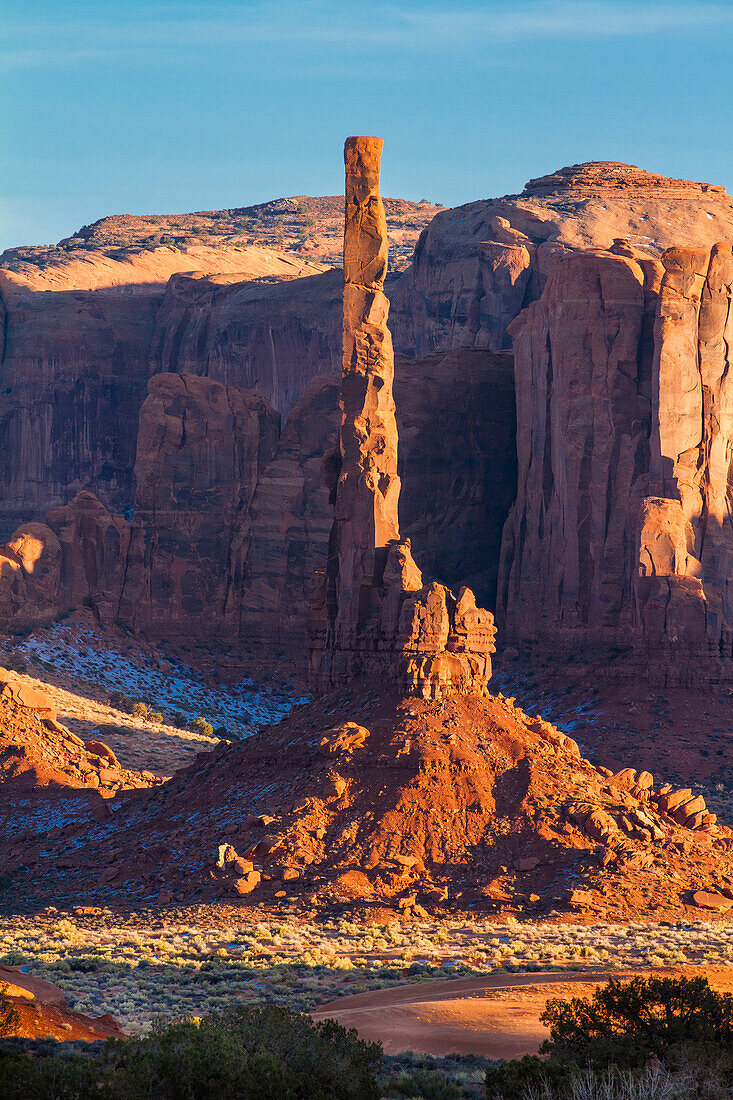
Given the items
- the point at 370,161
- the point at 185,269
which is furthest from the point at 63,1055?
the point at 185,269

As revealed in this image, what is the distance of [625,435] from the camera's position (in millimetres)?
75938

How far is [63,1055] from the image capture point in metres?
22.2

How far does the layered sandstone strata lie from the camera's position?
141ft

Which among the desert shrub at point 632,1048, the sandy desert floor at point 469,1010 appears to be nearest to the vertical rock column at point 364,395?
the sandy desert floor at point 469,1010

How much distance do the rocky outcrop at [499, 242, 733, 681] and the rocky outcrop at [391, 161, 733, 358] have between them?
2286 centimetres

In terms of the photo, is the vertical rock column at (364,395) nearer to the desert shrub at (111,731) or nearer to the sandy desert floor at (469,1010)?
the sandy desert floor at (469,1010)

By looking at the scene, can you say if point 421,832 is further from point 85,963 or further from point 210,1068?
point 210,1068

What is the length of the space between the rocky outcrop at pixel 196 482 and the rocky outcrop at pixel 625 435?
53.2ft

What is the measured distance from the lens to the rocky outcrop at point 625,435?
241 feet

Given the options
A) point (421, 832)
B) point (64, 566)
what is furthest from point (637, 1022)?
point (64, 566)

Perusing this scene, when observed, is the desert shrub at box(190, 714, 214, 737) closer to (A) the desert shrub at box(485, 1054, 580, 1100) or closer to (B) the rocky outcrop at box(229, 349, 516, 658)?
(B) the rocky outcrop at box(229, 349, 516, 658)

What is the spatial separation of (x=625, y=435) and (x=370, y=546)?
30662mm

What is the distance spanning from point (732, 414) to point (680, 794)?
113 ft

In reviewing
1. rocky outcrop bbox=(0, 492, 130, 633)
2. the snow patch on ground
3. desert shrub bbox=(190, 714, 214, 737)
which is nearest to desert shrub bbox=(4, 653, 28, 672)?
the snow patch on ground
